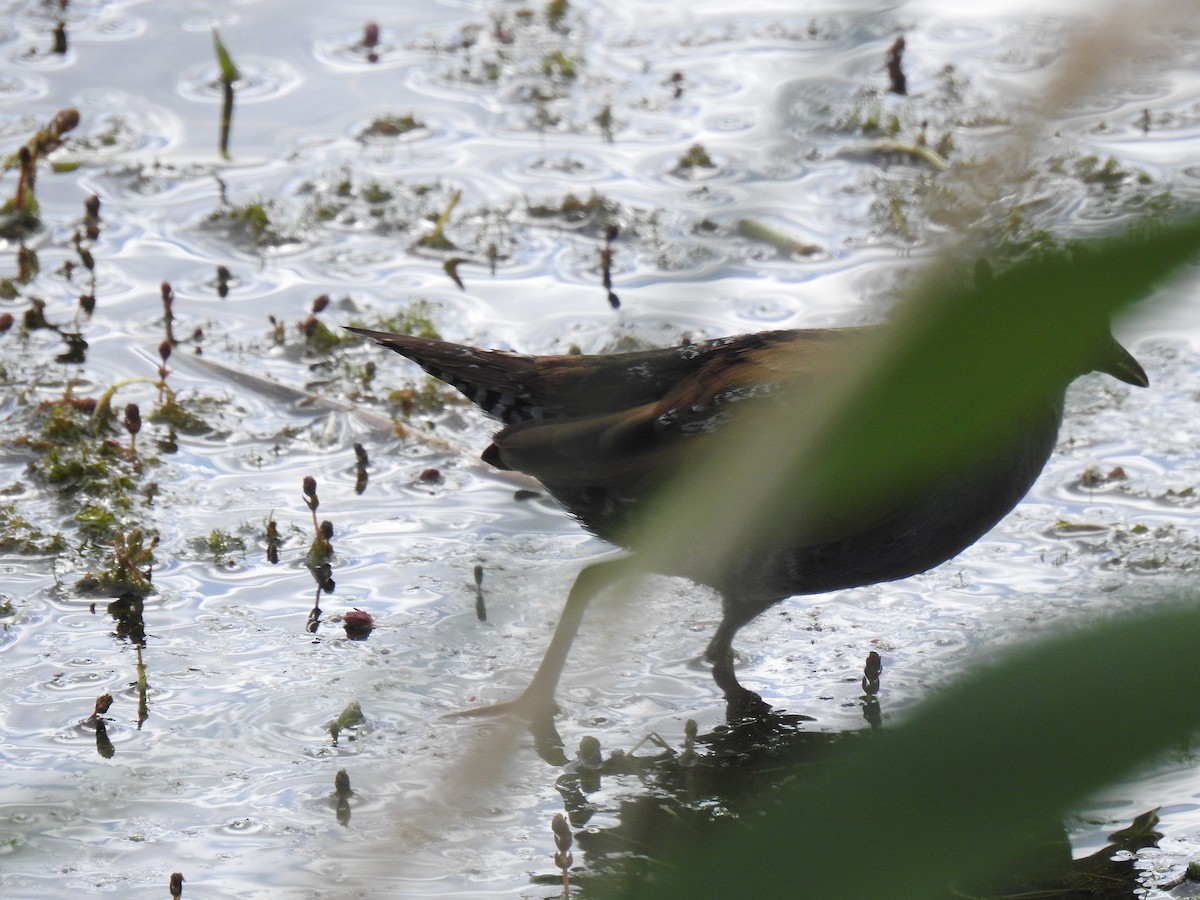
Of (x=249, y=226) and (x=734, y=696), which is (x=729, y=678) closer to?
(x=734, y=696)

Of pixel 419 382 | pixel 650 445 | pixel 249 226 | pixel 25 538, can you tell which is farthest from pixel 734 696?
pixel 249 226

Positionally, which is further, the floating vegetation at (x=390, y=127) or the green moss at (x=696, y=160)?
the floating vegetation at (x=390, y=127)

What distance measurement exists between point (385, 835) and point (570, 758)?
311 cm

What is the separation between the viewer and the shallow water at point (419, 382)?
230 centimetres

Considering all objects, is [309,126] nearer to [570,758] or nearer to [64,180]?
[64,180]

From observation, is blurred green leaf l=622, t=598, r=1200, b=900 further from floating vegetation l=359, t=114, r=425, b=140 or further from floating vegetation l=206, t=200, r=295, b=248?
floating vegetation l=359, t=114, r=425, b=140

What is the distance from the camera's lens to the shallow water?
7.55ft

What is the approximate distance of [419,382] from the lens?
5652 mm

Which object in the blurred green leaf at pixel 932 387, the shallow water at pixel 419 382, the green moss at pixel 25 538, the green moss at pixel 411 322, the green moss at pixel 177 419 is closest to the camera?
Result: the blurred green leaf at pixel 932 387

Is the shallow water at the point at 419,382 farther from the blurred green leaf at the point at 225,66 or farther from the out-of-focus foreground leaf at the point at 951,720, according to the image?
the blurred green leaf at the point at 225,66

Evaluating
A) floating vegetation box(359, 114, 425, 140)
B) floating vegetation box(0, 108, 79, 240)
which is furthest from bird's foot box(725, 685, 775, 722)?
floating vegetation box(359, 114, 425, 140)

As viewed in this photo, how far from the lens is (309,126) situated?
284 inches

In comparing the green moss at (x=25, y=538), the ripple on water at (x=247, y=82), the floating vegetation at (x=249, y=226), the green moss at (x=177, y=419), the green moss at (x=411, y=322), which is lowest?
the green moss at (x=25, y=538)

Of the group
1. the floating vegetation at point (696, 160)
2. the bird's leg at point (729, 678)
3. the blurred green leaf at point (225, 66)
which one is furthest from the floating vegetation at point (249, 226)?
the bird's leg at point (729, 678)
